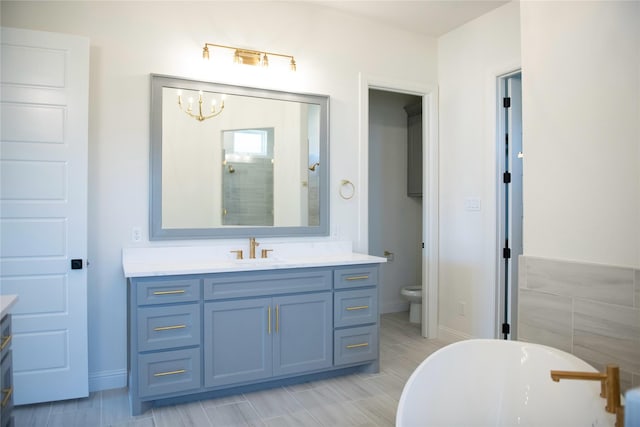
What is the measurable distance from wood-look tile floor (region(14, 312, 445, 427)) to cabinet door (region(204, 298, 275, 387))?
0.54ft

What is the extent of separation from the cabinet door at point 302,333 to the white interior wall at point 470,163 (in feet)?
4.62

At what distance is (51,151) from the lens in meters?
2.57

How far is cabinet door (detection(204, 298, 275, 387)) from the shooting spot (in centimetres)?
262

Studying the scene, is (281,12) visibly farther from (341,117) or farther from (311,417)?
(311,417)

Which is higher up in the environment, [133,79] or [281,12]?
[281,12]

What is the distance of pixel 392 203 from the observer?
493 cm

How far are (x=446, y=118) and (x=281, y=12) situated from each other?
1707 mm

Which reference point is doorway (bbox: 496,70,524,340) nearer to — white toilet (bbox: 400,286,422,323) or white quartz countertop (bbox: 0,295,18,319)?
white toilet (bbox: 400,286,422,323)

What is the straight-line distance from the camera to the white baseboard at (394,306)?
485 cm

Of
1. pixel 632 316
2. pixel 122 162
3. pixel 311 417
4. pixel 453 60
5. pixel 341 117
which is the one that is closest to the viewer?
pixel 632 316

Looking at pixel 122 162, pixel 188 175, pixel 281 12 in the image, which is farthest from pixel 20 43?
pixel 281 12

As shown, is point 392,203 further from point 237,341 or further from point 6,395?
point 6,395

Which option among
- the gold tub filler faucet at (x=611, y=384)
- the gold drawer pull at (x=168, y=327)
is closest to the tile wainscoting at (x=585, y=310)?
the gold tub filler faucet at (x=611, y=384)

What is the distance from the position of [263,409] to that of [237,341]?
1.39ft
